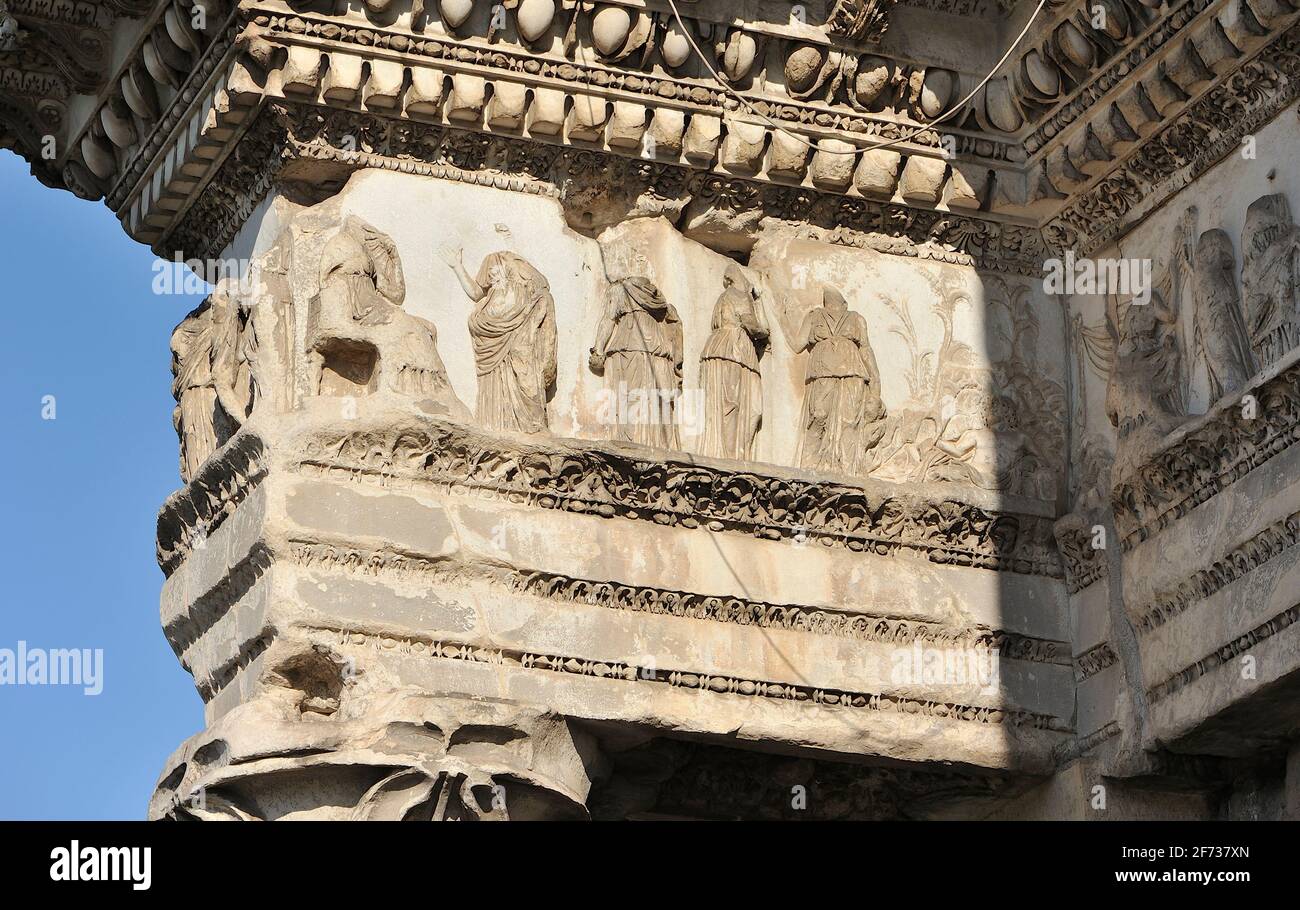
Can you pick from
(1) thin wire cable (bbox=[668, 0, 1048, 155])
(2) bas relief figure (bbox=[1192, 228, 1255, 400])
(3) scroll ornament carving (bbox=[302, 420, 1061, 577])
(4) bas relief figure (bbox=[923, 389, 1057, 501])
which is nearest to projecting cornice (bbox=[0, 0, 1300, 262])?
(1) thin wire cable (bbox=[668, 0, 1048, 155])


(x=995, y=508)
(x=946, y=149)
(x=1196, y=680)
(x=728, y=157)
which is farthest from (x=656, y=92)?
(x=1196, y=680)

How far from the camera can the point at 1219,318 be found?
1084 cm

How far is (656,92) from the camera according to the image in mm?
11492

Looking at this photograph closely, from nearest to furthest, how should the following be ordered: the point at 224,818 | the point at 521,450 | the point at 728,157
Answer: the point at 224,818
the point at 521,450
the point at 728,157

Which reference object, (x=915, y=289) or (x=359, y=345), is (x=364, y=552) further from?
(x=915, y=289)

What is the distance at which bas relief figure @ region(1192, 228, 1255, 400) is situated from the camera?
10.7 metres

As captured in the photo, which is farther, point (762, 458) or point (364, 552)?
point (762, 458)

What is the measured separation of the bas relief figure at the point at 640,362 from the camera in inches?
441

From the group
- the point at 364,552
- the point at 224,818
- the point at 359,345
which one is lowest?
the point at 224,818

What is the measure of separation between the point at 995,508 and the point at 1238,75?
1.83m

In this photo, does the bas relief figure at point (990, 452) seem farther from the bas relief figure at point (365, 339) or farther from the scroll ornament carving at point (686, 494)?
the bas relief figure at point (365, 339)

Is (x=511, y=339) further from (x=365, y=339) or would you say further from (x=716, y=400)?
(x=716, y=400)

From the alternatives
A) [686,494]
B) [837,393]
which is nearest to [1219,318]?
[837,393]

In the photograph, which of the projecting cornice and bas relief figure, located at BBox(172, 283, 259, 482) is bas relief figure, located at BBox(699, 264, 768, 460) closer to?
the projecting cornice
